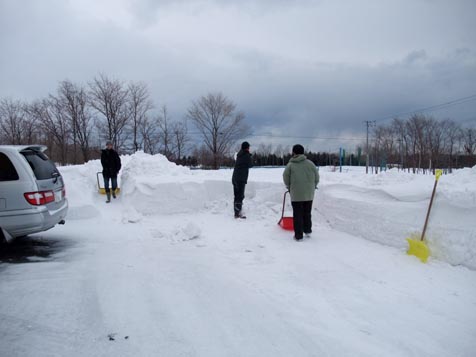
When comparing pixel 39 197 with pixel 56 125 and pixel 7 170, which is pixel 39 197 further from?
pixel 56 125

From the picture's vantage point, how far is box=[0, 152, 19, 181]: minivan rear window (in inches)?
179

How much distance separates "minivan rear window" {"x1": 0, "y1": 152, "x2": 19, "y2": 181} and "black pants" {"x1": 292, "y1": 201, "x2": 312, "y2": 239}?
4.77 meters

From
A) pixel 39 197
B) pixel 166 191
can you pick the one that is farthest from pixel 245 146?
pixel 39 197

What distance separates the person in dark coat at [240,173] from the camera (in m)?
7.68

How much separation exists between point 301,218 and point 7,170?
5.03m

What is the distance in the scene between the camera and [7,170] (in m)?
4.55

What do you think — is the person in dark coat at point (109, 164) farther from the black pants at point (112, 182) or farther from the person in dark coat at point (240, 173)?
the person in dark coat at point (240, 173)

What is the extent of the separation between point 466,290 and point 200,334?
3262 mm

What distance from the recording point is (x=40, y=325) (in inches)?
110

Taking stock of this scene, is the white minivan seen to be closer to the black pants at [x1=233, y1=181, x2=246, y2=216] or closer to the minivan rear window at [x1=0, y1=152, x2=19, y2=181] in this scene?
the minivan rear window at [x1=0, y1=152, x2=19, y2=181]

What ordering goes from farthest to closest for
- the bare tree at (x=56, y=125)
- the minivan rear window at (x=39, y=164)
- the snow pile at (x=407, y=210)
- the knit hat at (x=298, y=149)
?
the bare tree at (x=56, y=125), the knit hat at (x=298, y=149), the minivan rear window at (x=39, y=164), the snow pile at (x=407, y=210)

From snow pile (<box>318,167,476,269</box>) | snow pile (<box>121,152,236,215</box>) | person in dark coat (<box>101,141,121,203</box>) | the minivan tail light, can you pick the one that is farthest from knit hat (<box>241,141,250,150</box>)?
the minivan tail light

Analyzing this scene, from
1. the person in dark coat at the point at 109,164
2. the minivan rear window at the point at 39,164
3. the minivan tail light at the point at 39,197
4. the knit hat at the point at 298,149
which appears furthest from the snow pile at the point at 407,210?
the person in dark coat at the point at 109,164

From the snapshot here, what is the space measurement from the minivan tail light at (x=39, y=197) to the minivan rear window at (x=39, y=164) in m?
0.27
